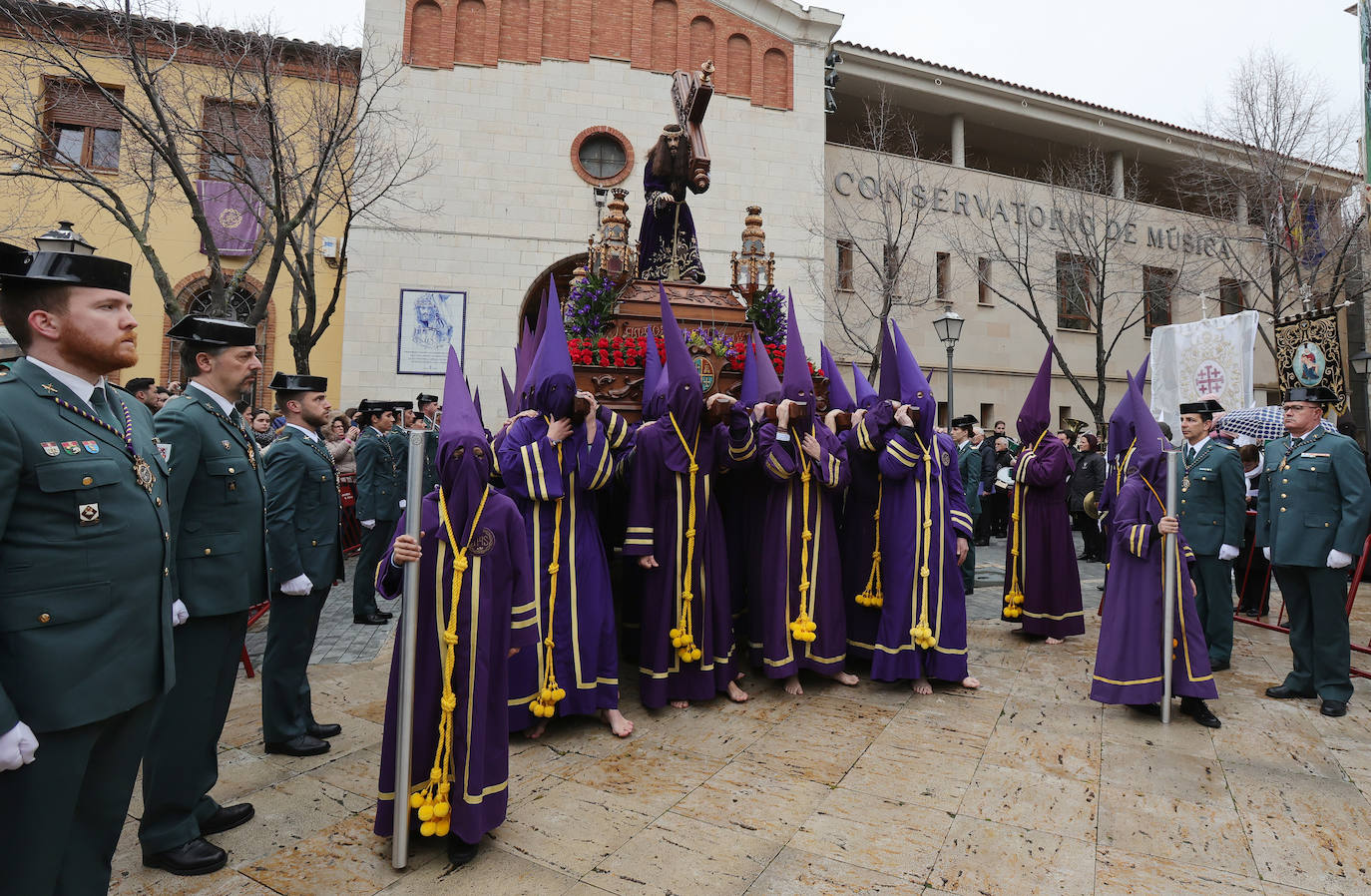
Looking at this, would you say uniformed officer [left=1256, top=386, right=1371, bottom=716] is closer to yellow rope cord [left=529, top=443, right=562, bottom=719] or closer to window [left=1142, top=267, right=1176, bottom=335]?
yellow rope cord [left=529, top=443, right=562, bottom=719]

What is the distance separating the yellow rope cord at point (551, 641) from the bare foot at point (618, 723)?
35cm

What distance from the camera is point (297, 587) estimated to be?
387 cm

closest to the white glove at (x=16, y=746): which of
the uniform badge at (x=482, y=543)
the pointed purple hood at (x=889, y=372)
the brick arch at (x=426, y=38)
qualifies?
the uniform badge at (x=482, y=543)

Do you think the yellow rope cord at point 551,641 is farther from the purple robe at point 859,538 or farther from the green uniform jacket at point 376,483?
the green uniform jacket at point 376,483

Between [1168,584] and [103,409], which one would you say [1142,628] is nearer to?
[1168,584]

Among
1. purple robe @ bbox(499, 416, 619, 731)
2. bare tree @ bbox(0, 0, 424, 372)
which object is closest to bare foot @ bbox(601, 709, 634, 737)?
purple robe @ bbox(499, 416, 619, 731)

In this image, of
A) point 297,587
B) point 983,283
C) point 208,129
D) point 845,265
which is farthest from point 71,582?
point 983,283

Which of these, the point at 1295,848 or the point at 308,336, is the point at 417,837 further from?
the point at 308,336

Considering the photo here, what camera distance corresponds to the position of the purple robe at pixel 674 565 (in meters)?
4.60

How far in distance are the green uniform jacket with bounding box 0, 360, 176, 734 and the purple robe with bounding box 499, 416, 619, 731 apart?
2.13 metres

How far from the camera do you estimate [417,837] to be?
306cm

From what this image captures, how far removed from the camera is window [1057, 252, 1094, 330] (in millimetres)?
18938

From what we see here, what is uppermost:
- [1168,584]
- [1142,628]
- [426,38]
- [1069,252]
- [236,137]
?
[426,38]

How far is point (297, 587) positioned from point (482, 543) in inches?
61.2
